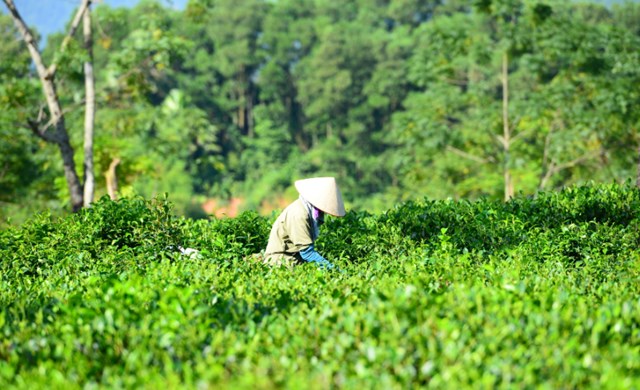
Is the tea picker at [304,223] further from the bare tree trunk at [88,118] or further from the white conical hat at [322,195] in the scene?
the bare tree trunk at [88,118]

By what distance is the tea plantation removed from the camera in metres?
3.19

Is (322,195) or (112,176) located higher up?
(322,195)

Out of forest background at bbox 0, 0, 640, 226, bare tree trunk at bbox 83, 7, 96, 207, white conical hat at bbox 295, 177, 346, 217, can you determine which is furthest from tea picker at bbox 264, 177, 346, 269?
bare tree trunk at bbox 83, 7, 96, 207

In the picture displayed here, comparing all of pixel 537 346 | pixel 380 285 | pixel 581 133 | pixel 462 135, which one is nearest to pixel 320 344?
pixel 537 346

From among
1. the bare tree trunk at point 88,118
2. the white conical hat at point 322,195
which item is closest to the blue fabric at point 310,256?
the white conical hat at point 322,195

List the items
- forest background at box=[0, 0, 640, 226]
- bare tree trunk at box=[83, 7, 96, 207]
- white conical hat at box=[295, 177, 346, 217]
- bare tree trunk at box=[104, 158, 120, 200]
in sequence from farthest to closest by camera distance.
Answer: bare tree trunk at box=[104, 158, 120, 200]
forest background at box=[0, 0, 640, 226]
bare tree trunk at box=[83, 7, 96, 207]
white conical hat at box=[295, 177, 346, 217]

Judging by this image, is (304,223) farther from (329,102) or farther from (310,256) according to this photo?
(329,102)

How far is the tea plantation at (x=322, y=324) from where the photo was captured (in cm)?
319

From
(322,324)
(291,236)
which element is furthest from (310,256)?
(322,324)

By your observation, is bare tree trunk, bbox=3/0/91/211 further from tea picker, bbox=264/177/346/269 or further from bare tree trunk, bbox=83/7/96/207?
tea picker, bbox=264/177/346/269

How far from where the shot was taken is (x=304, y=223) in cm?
631

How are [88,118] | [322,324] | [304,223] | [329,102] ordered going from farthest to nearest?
[329,102]
[88,118]
[304,223]
[322,324]

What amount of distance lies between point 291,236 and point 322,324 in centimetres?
255

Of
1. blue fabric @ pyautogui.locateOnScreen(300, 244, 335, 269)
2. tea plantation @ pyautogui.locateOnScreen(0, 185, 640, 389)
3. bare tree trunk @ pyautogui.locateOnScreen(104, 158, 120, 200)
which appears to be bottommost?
bare tree trunk @ pyautogui.locateOnScreen(104, 158, 120, 200)
